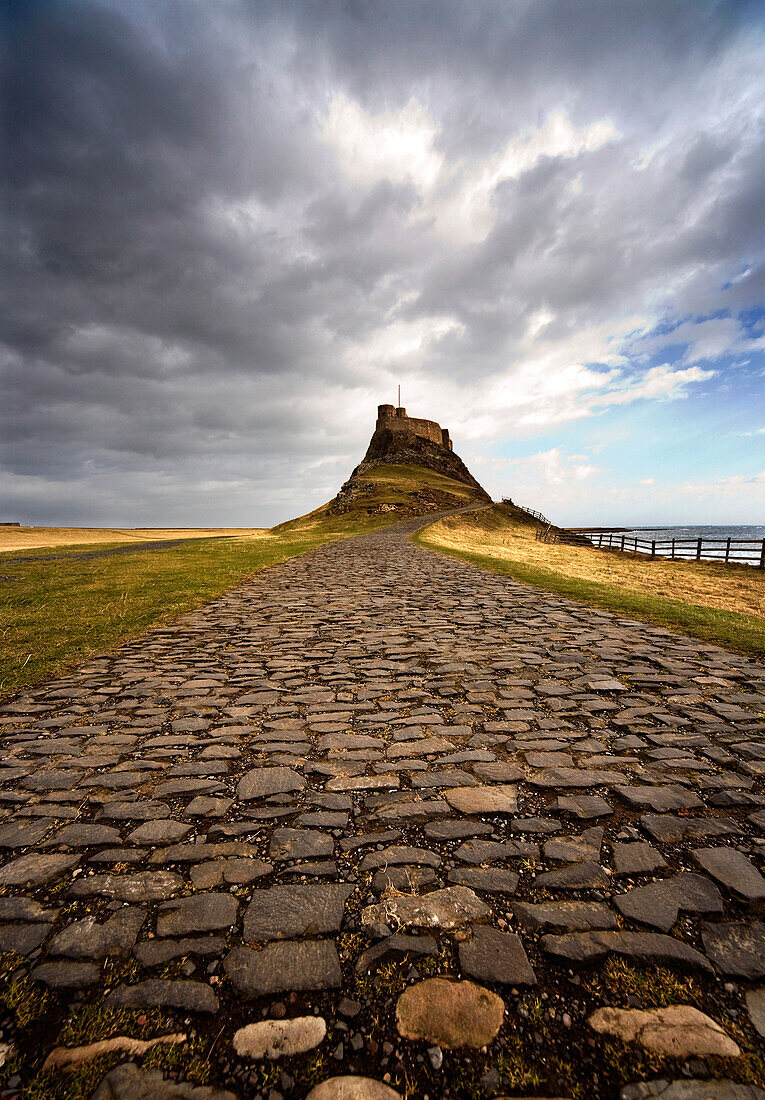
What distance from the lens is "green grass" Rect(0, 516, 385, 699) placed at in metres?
6.49

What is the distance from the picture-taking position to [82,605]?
10219mm

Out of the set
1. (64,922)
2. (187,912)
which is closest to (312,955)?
(187,912)

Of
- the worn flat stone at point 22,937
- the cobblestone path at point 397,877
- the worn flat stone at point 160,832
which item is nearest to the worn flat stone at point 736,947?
the cobblestone path at point 397,877

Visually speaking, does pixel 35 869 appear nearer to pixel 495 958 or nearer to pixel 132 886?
pixel 132 886

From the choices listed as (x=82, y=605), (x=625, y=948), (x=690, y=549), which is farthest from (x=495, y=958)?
(x=690, y=549)

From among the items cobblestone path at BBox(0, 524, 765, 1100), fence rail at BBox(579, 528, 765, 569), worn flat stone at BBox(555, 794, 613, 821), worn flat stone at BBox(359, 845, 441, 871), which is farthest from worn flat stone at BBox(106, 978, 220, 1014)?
fence rail at BBox(579, 528, 765, 569)

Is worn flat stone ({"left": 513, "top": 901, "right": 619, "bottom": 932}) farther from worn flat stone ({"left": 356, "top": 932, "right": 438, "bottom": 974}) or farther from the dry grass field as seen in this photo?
the dry grass field

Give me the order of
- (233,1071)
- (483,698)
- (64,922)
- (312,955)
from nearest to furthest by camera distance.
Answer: (233,1071) < (312,955) < (64,922) < (483,698)

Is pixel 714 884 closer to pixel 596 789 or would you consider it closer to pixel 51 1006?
pixel 596 789

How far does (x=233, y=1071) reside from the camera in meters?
1.58

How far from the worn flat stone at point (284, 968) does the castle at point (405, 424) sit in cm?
9250

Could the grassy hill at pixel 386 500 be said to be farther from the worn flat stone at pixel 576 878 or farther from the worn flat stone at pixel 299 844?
the worn flat stone at pixel 576 878

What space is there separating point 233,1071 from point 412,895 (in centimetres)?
101

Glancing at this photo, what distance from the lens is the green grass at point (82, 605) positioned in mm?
6488
